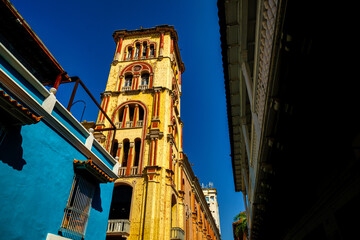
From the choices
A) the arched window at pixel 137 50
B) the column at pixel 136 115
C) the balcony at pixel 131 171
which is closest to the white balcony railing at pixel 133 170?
the balcony at pixel 131 171

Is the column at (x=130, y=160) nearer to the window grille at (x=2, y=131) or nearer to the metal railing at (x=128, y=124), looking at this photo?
the metal railing at (x=128, y=124)

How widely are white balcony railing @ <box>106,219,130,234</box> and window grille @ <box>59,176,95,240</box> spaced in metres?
7.27

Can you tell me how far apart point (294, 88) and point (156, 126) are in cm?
1744

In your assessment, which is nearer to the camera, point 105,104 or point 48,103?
point 48,103

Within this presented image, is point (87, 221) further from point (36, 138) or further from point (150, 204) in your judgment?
point (150, 204)

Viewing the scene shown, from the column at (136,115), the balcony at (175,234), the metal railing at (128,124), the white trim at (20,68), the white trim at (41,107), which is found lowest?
the balcony at (175,234)

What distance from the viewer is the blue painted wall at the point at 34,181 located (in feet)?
18.3

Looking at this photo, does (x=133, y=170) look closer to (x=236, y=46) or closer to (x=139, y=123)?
(x=139, y=123)

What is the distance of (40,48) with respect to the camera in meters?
9.70

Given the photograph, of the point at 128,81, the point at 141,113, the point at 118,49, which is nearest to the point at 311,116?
the point at 141,113

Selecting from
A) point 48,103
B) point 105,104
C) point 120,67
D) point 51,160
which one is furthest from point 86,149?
point 120,67

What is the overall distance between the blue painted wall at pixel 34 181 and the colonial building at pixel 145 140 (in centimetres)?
446

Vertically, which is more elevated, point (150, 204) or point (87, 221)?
point (150, 204)

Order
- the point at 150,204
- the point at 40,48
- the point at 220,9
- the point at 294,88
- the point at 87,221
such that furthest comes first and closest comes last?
the point at 150,204 < the point at 40,48 < the point at 87,221 < the point at 220,9 < the point at 294,88
